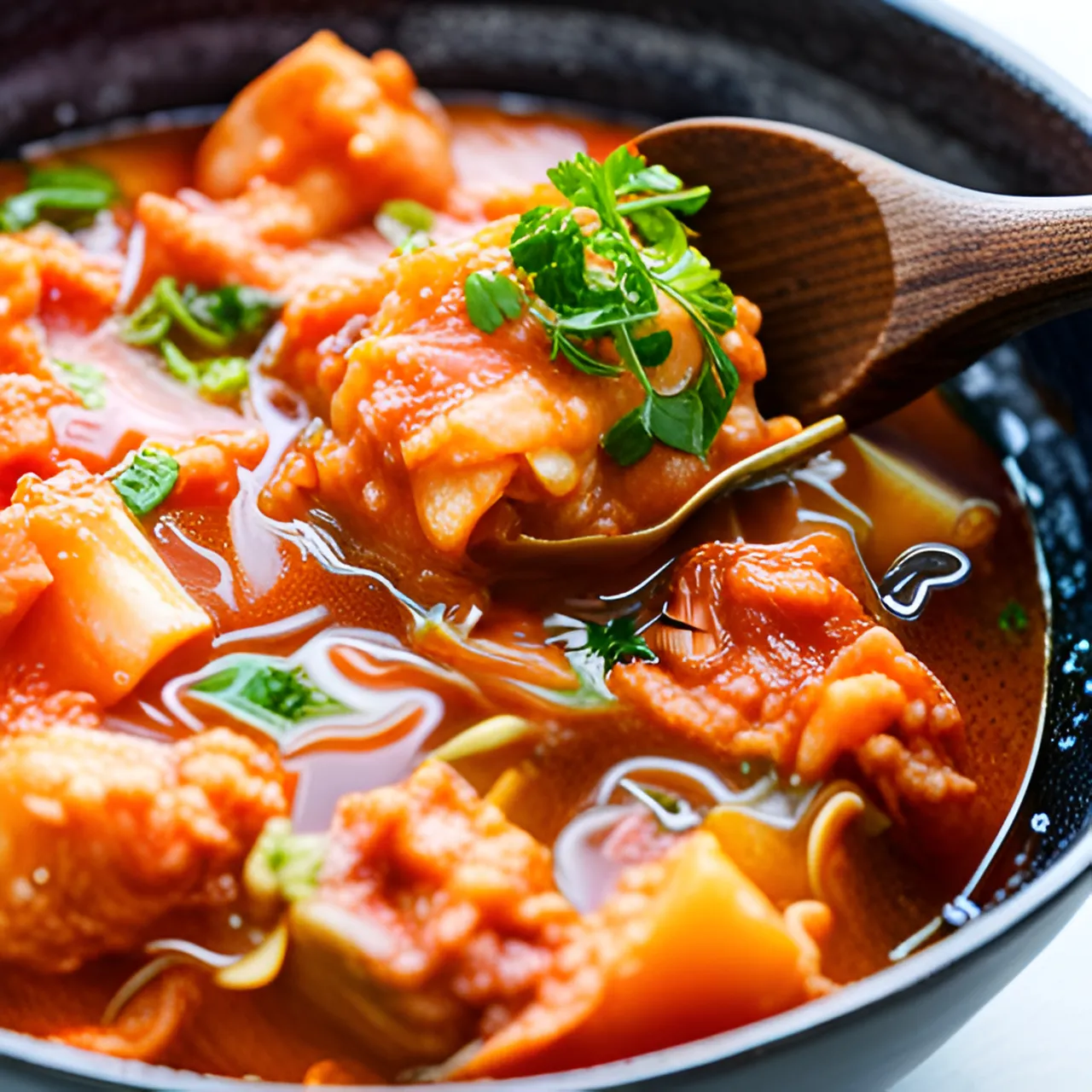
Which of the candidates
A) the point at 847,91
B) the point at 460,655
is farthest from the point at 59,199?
the point at 847,91

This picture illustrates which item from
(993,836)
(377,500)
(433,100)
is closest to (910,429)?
(993,836)

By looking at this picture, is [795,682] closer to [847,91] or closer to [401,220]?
[401,220]

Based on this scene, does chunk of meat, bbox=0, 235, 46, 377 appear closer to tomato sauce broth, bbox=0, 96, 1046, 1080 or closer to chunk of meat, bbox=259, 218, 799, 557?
tomato sauce broth, bbox=0, 96, 1046, 1080

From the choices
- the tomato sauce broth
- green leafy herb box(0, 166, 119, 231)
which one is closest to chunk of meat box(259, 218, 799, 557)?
the tomato sauce broth

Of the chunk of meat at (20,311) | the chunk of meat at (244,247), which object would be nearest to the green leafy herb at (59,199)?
the chunk of meat at (244,247)

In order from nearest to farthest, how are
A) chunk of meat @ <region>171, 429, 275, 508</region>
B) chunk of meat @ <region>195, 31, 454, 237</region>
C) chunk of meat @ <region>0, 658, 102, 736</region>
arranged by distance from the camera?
chunk of meat @ <region>0, 658, 102, 736</region>, chunk of meat @ <region>171, 429, 275, 508</region>, chunk of meat @ <region>195, 31, 454, 237</region>

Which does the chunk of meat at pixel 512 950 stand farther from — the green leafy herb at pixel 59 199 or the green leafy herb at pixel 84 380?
the green leafy herb at pixel 59 199
